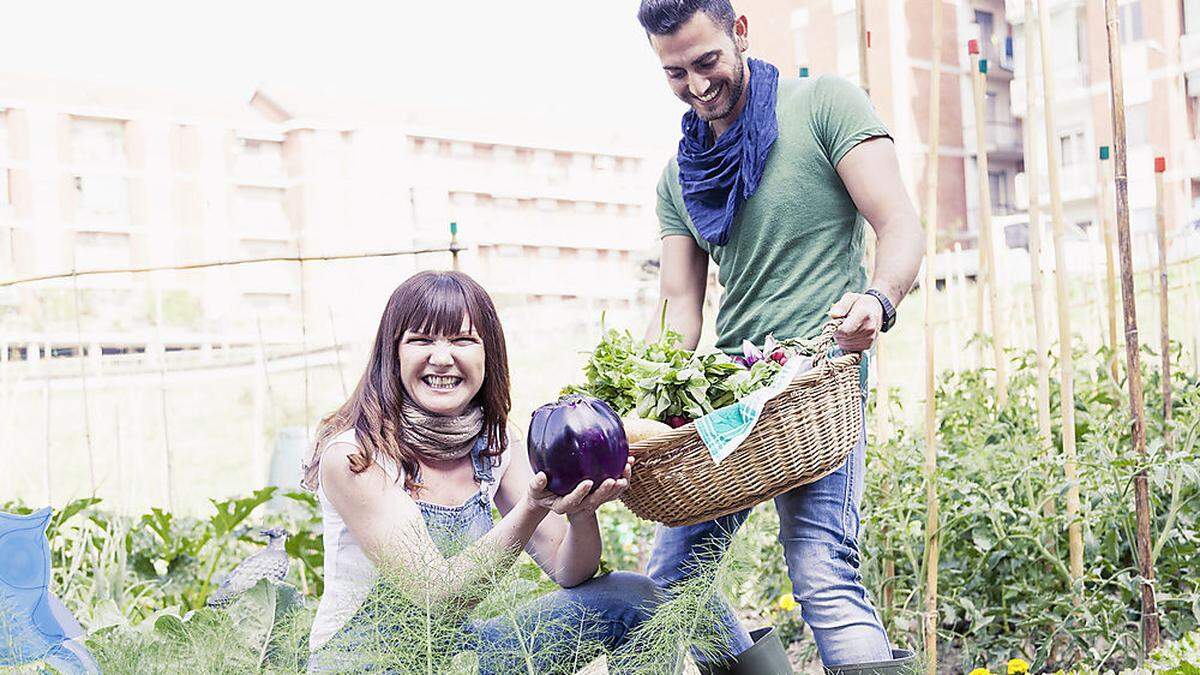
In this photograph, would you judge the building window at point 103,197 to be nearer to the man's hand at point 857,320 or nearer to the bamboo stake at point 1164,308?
the bamboo stake at point 1164,308

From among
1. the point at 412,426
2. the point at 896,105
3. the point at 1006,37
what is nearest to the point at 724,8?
the point at 412,426

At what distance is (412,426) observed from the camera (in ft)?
6.52

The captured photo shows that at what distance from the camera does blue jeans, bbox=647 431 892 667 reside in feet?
6.63

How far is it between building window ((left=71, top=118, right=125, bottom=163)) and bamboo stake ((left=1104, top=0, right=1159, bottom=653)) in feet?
A: 145

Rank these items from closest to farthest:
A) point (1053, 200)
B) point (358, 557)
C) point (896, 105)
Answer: point (358, 557) → point (1053, 200) → point (896, 105)

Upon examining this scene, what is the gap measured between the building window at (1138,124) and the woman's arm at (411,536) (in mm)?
17928

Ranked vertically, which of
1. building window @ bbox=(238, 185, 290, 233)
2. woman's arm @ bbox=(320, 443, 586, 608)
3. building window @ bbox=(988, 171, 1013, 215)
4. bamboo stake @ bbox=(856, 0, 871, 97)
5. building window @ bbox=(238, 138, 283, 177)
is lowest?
woman's arm @ bbox=(320, 443, 586, 608)

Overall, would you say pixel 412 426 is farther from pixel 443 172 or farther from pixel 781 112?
pixel 443 172

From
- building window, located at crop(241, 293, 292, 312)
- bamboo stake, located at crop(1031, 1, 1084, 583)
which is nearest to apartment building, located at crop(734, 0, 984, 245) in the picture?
bamboo stake, located at crop(1031, 1, 1084, 583)

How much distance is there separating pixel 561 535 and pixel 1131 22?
58.5ft

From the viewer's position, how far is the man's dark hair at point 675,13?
201 centimetres

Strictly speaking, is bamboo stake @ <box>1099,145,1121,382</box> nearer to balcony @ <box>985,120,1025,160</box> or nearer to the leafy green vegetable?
the leafy green vegetable

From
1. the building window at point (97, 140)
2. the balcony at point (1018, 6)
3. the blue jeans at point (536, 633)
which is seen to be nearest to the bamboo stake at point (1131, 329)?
the blue jeans at point (536, 633)

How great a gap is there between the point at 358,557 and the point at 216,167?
44.5 meters
